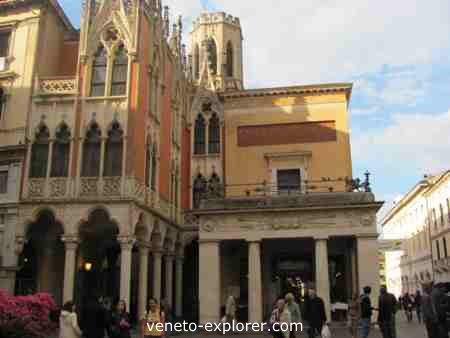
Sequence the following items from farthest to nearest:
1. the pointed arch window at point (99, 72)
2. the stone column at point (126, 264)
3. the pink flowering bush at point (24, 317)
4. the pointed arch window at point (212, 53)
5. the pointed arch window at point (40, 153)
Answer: the pointed arch window at point (212, 53) < the pointed arch window at point (99, 72) < the pointed arch window at point (40, 153) < the stone column at point (126, 264) < the pink flowering bush at point (24, 317)

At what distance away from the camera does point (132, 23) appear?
940 inches

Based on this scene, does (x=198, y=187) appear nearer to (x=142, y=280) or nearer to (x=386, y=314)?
(x=142, y=280)

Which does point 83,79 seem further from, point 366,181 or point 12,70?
point 366,181

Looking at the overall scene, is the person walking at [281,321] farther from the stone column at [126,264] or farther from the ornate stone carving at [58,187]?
the ornate stone carving at [58,187]

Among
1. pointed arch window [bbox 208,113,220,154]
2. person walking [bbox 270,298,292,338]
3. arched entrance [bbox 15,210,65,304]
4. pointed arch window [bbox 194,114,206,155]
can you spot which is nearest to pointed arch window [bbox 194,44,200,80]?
pointed arch window [bbox 194,114,206,155]

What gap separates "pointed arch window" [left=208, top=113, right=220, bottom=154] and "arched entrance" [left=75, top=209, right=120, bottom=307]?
27.9ft

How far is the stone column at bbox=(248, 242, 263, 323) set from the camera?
877 inches

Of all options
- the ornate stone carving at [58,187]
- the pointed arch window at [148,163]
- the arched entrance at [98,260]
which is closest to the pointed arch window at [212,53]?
the pointed arch window at [148,163]

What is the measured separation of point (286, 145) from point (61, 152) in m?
13.4

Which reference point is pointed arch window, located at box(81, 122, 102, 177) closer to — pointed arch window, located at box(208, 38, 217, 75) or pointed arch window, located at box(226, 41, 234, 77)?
pointed arch window, located at box(208, 38, 217, 75)

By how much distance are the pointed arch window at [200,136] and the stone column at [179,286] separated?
22.6ft

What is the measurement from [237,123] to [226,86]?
31.9 feet

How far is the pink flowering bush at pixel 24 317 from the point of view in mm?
10531

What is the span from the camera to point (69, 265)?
21375 millimetres
